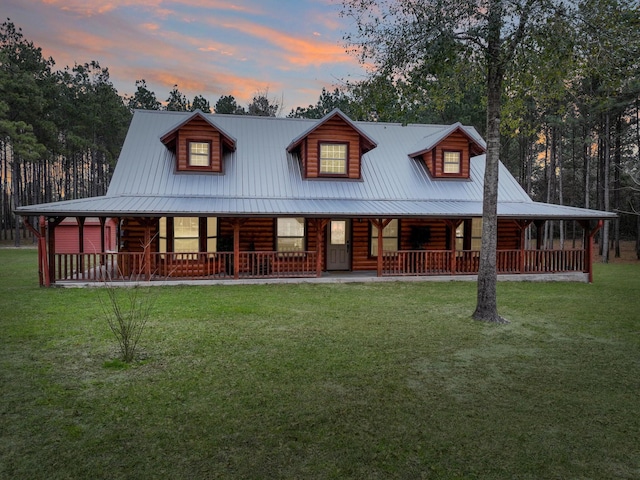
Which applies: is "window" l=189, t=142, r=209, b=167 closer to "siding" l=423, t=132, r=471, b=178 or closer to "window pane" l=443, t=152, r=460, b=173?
"siding" l=423, t=132, r=471, b=178

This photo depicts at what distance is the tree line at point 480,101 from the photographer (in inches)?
343

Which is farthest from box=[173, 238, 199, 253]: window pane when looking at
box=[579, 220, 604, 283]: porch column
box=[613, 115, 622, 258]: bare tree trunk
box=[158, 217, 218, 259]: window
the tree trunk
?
box=[613, 115, 622, 258]: bare tree trunk

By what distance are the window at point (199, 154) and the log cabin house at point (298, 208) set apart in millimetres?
39

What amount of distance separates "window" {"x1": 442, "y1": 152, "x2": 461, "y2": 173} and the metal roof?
1.72ft

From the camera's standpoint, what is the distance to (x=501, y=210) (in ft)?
51.8

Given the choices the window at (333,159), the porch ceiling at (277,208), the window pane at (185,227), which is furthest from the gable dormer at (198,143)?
the window at (333,159)

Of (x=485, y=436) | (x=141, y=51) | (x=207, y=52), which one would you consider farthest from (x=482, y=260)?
(x=141, y=51)

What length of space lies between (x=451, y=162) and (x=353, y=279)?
7.61m

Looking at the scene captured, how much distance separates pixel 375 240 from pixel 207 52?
1230 cm

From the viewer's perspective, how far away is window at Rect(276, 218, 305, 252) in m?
16.0

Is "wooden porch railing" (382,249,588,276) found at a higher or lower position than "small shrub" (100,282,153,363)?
higher

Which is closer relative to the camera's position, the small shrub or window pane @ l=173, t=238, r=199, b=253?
the small shrub

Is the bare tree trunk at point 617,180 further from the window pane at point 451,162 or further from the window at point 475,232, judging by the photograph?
the window at point 475,232

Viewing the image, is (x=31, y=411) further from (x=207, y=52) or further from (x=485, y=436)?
(x=207, y=52)
